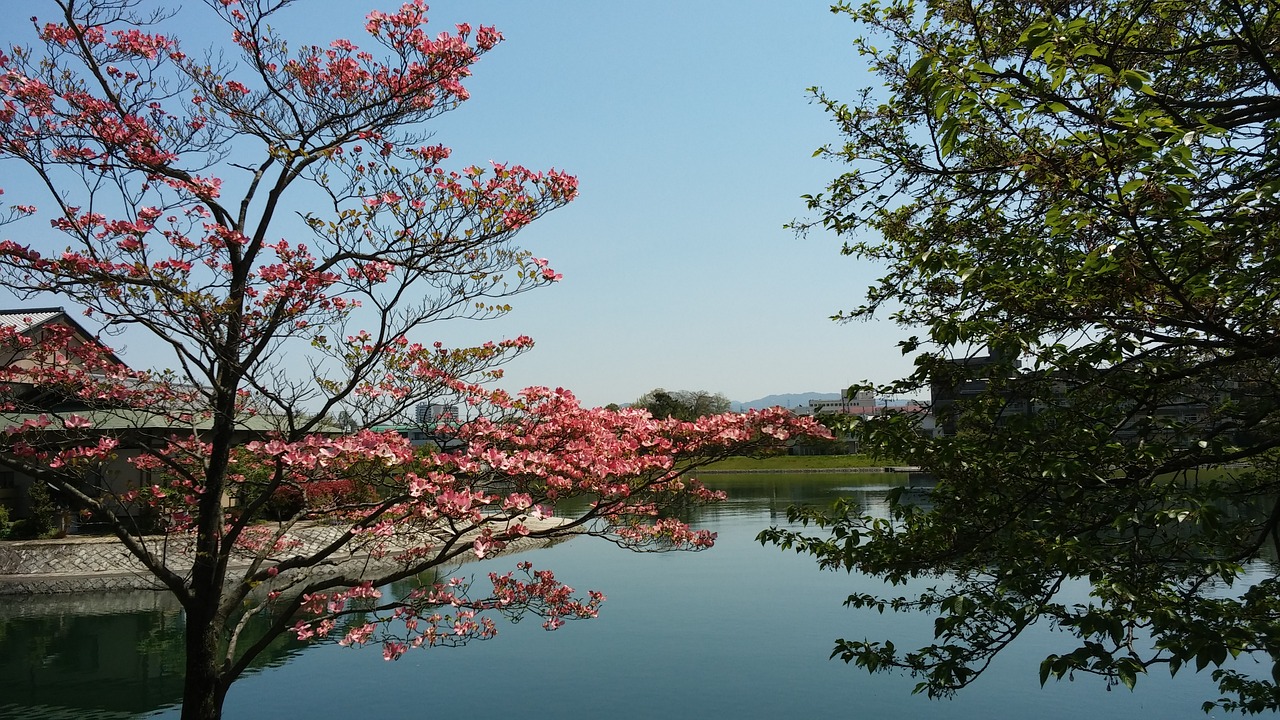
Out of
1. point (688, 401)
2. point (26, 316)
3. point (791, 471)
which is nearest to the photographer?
point (26, 316)

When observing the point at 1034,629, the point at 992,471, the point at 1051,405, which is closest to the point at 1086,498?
the point at 992,471

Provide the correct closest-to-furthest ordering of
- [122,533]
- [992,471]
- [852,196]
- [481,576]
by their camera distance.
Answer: [992,471] < [122,533] < [852,196] < [481,576]

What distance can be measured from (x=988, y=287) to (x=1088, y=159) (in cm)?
83

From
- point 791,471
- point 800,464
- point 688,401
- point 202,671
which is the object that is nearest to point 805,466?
point 800,464

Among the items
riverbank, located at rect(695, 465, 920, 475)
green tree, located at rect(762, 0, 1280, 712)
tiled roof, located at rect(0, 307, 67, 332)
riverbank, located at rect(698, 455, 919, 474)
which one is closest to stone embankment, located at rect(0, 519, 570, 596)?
tiled roof, located at rect(0, 307, 67, 332)

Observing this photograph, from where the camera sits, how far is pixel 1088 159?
390cm

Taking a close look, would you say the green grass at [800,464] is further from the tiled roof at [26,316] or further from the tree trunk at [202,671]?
the tree trunk at [202,671]

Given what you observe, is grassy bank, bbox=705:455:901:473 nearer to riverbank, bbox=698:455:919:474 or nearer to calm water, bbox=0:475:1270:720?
riverbank, bbox=698:455:919:474

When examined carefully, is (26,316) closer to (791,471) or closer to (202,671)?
(202,671)

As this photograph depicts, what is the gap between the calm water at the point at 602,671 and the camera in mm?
9453

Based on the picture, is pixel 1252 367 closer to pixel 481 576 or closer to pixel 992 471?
pixel 992 471

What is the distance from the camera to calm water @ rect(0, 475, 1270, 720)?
31.0 ft

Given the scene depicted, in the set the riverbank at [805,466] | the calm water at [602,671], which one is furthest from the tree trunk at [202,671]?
the riverbank at [805,466]

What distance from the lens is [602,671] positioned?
11.0 m
